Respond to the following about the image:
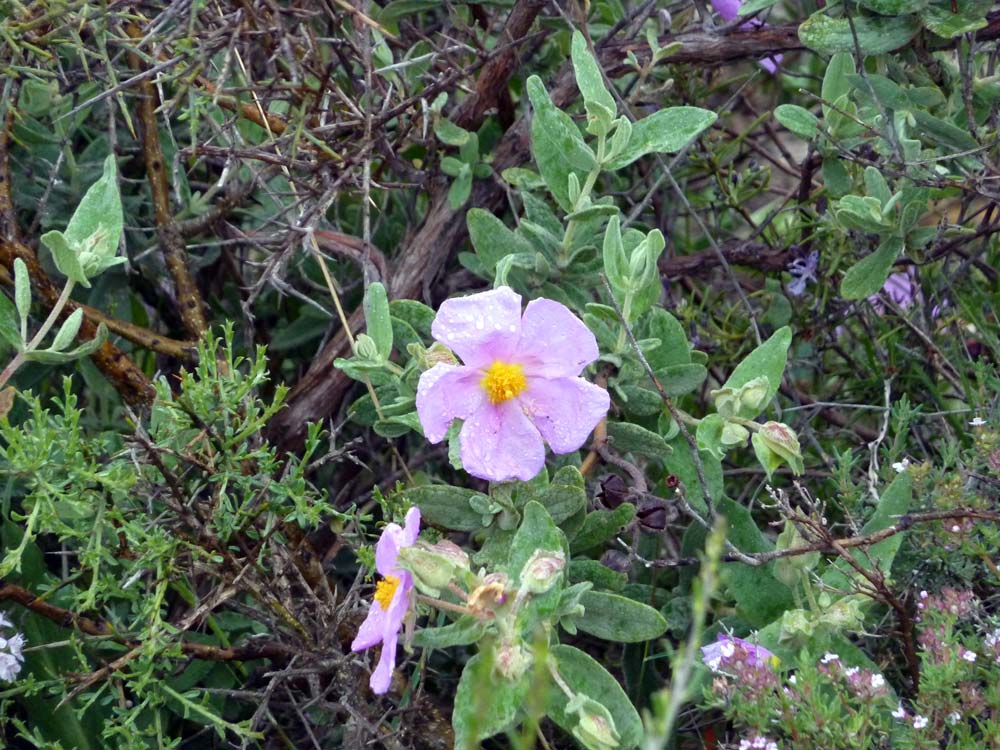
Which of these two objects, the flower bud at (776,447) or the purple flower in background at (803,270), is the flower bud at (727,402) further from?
the purple flower in background at (803,270)

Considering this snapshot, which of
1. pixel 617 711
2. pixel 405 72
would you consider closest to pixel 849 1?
pixel 405 72

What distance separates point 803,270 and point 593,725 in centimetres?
106

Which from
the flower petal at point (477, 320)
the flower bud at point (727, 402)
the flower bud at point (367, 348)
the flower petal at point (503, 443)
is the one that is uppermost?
the flower petal at point (477, 320)

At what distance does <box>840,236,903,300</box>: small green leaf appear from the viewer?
5.79 feet

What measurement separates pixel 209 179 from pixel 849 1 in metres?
1.20

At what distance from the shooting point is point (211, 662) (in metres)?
1.68

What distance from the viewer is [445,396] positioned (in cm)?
A: 139

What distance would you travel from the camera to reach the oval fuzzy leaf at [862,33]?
1.67 meters

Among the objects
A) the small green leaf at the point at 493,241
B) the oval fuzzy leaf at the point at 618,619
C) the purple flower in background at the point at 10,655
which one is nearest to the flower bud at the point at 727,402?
the oval fuzzy leaf at the point at 618,619

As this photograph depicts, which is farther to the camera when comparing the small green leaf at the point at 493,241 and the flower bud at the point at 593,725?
the small green leaf at the point at 493,241

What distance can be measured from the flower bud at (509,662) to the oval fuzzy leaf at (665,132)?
686 millimetres

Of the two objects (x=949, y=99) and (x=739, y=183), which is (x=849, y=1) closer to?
(x=949, y=99)

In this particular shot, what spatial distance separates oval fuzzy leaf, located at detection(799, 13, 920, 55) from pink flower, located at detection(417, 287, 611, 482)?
23.8 inches

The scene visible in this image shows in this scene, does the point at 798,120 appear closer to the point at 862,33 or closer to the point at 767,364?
the point at 862,33
